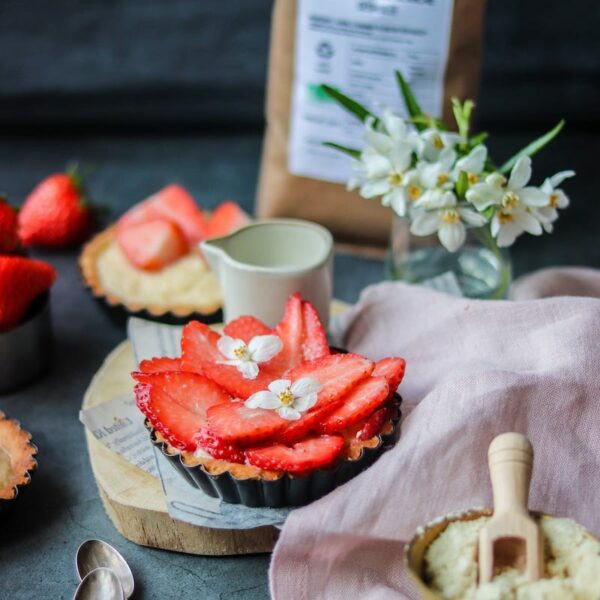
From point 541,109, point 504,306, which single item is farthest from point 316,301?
point 541,109

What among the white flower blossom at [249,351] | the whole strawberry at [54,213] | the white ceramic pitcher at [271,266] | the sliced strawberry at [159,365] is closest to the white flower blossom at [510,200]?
the white ceramic pitcher at [271,266]

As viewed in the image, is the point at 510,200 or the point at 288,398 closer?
the point at 288,398

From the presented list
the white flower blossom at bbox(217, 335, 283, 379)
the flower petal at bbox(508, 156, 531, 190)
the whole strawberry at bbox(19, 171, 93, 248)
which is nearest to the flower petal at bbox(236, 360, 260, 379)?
the white flower blossom at bbox(217, 335, 283, 379)

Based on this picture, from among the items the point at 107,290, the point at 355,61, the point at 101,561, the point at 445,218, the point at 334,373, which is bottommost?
the point at 101,561

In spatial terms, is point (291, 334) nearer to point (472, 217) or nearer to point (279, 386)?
point (279, 386)

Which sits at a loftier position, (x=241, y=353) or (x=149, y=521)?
(x=241, y=353)

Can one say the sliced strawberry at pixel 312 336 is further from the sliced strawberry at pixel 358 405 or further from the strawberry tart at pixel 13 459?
the strawberry tart at pixel 13 459

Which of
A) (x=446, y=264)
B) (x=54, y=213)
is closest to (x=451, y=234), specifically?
(x=446, y=264)
